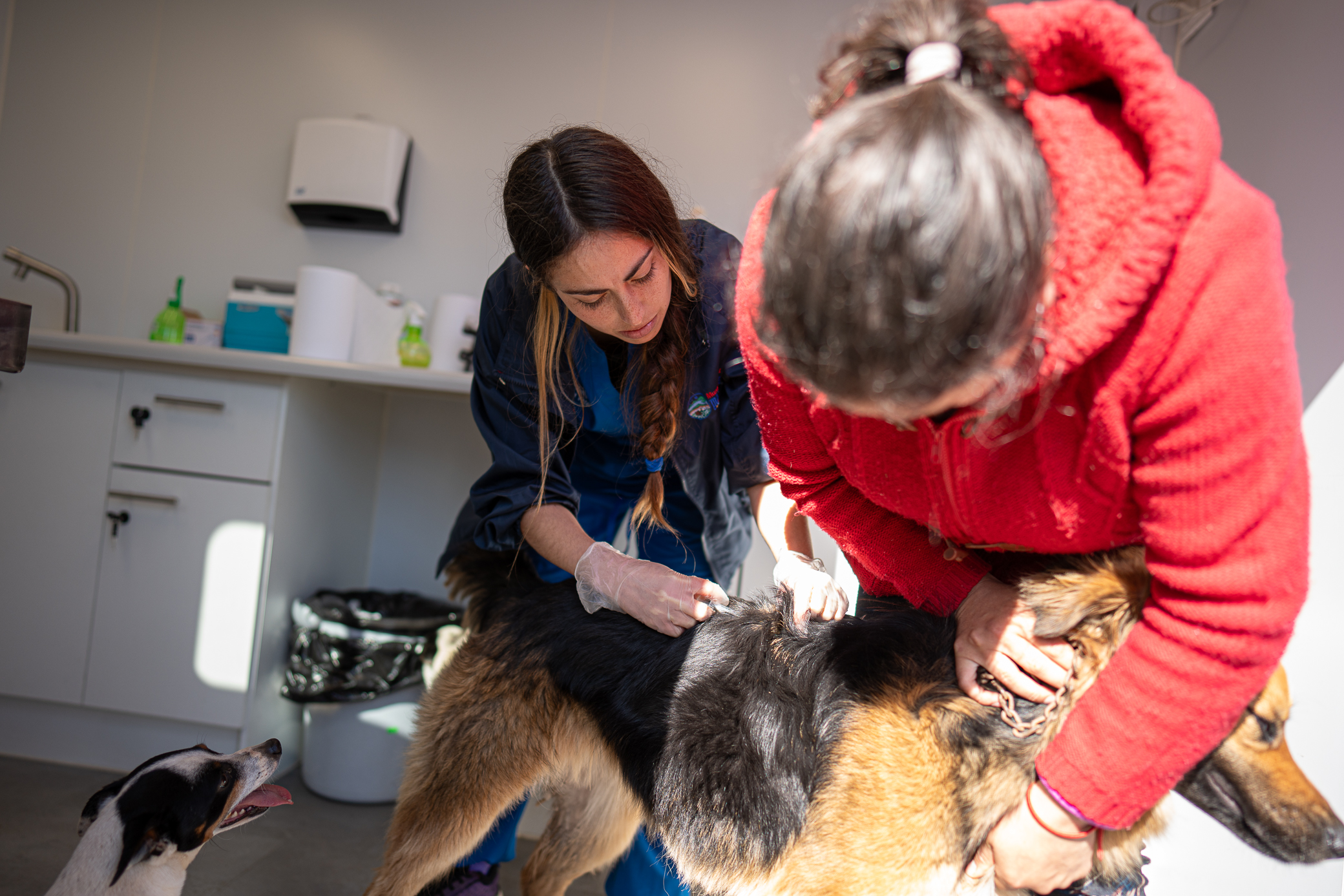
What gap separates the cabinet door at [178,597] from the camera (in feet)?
7.61

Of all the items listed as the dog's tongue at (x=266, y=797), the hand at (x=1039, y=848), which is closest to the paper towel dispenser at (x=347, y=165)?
the dog's tongue at (x=266, y=797)

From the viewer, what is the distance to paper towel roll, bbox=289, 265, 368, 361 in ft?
8.72

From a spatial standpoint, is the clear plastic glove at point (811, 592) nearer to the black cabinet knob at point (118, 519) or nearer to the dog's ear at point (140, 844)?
the dog's ear at point (140, 844)

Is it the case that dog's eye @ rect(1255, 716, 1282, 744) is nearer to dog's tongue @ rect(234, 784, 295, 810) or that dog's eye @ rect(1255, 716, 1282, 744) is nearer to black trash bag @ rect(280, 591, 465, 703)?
dog's tongue @ rect(234, 784, 295, 810)

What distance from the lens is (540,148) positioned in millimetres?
1278

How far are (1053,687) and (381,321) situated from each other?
270 cm

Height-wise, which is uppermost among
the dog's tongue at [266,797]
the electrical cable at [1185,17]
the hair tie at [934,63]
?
the electrical cable at [1185,17]

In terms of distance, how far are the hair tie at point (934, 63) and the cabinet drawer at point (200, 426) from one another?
227 cm

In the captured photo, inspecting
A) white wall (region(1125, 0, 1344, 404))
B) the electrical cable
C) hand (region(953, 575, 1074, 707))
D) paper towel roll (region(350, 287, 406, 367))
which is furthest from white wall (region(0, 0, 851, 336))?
hand (region(953, 575, 1074, 707))

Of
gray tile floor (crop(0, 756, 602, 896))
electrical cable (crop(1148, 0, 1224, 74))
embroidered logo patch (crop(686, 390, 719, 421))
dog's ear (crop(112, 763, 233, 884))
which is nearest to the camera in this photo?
dog's ear (crop(112, 763, 233, 884))

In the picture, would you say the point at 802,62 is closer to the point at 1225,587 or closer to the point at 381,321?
the point at 381,321

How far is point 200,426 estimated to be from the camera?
2.37 metres

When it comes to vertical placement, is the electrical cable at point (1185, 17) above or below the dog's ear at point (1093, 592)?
above

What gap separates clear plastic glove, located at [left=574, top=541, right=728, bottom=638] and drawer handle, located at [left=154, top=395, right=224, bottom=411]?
1.63 meters
